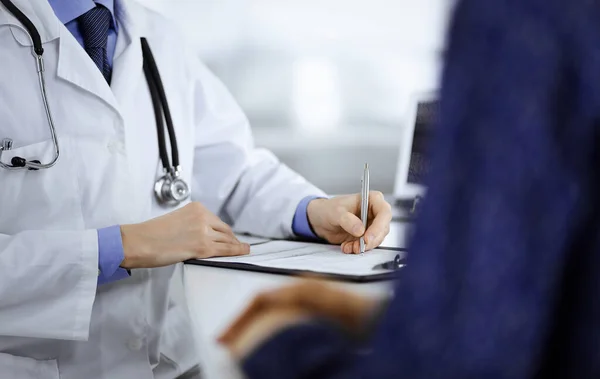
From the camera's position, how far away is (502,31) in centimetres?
35

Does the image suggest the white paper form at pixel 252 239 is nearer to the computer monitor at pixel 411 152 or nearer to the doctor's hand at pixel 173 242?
the doctor's hand at pixel 173 242

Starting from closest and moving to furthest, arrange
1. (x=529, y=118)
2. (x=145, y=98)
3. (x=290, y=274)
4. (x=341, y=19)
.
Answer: (x=529, y=118)
(x=290, y=274)
(x=145, y=98)
(x=341, y=19)

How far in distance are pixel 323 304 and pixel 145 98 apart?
2.37 feet

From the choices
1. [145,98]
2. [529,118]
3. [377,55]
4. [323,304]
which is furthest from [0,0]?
[377,55]

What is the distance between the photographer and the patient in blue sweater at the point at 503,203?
34cm

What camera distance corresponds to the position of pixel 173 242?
867 mm

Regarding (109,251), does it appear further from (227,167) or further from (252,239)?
(227,167)

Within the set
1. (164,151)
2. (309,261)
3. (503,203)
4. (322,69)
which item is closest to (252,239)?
(164,151)

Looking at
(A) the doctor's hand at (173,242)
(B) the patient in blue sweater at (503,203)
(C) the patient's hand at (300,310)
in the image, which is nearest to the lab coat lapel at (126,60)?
(A) the doctor's hand at (173,242)

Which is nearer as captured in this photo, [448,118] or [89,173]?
[448,118]

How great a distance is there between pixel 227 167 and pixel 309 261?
1.57 feet

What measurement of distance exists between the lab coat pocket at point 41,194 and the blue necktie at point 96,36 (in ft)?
0.53

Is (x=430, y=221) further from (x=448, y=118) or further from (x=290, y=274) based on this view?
(x=290, y=274)

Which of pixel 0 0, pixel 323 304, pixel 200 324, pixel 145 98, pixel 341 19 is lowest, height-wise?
pixel 200 324
